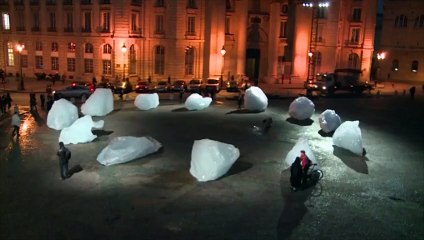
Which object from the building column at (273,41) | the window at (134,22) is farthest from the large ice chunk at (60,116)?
the building column at (273,41)

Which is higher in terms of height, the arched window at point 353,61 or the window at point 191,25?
the window at point 191,25

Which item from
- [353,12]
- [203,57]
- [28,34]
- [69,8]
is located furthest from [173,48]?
[353,12]

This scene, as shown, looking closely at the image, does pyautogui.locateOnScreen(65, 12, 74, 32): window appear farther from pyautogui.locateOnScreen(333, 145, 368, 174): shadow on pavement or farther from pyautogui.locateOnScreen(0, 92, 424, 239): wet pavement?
pyautogui.locateOnScreen(333, 145, 368, 174): shadow on pavement

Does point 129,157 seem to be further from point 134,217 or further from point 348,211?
point 348,211

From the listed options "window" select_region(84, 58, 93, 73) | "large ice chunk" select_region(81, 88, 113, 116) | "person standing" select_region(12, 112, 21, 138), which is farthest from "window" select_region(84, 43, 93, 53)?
"person standing" select_region(12, 112, 21, 138)

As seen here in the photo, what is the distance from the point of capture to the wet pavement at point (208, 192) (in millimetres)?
12750

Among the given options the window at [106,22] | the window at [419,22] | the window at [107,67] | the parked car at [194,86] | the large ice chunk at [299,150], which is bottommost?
the large ice chunk at [299,150]

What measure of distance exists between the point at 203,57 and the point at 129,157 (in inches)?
1386

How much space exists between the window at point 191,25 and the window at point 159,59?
152 inches

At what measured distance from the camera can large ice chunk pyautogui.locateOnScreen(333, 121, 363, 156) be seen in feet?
71.2

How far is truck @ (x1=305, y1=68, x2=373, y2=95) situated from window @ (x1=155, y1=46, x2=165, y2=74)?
673 inches

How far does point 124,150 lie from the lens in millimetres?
19125

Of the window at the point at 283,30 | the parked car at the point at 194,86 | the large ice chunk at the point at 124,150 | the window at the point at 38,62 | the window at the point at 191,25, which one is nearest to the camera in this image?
the large ice chunk at the point at 124,150

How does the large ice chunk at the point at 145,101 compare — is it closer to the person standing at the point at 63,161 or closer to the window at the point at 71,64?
the person standing at the point at 63,161
